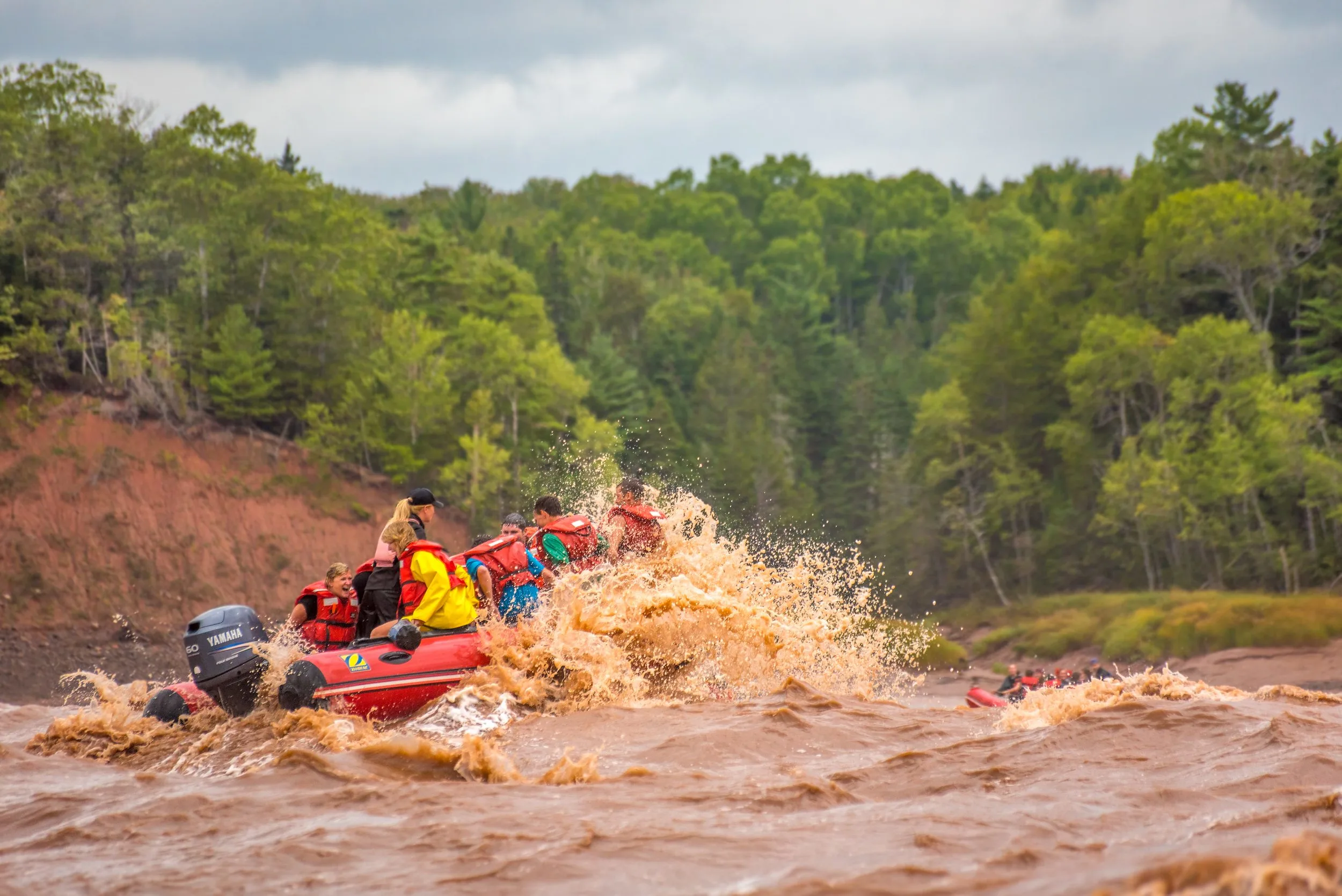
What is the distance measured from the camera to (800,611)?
50.2 feet

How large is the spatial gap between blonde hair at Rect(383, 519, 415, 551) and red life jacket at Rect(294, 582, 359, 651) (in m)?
1.59

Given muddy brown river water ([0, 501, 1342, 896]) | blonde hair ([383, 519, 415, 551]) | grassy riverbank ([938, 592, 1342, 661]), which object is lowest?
grassy riverbank ([938, 592, 1342, 661])

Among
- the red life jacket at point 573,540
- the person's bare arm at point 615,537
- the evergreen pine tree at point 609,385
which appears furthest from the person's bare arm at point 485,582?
the evergreen pine tree at point 609,385

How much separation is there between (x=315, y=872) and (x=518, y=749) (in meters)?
3.46

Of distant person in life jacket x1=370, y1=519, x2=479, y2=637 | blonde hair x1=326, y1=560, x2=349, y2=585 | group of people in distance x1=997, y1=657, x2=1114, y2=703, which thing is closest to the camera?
distant person in life jacket x1=370, y1=519, x2=479, y2=637

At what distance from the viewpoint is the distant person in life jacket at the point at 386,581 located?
11.9 metres

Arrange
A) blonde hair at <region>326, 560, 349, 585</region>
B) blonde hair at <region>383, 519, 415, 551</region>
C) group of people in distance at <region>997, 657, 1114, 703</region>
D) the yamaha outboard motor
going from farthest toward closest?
group of people in distance at <region>997, 657, 1114, 703</region> → blonde hair at <region>326, 560, 349, 585</region> → blonde hair at <region>383, 519, 415, 551</region> → the yamaha outboard motor

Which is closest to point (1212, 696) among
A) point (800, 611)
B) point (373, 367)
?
point (800, 611)

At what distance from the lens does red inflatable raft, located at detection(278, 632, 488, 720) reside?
36.4 feet

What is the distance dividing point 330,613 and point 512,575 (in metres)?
1.84

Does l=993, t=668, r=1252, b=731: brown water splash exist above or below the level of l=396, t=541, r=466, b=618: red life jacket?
below

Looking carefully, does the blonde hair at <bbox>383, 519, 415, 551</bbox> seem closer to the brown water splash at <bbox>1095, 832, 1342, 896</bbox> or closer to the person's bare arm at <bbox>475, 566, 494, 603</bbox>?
the person's bare arm at <bbox>475, 566, 494, 603</bbox>

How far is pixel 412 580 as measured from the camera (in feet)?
38.9

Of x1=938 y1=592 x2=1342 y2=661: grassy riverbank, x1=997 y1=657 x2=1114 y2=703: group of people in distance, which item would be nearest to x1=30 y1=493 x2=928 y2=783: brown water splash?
x1=997 y1=657 x2=1114 y2=703: group of people in distance
